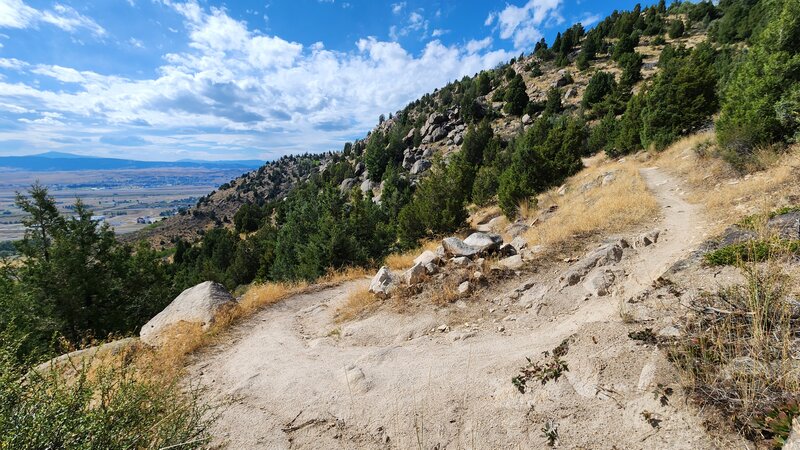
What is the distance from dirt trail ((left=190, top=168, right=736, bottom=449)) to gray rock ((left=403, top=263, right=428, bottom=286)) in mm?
1435

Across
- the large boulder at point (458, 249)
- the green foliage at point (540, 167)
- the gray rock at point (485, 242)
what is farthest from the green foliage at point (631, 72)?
the large boulder at point (458, 249)

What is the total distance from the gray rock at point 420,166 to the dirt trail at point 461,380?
2050 inches

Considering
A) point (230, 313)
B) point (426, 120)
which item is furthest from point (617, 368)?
point (426, 120)

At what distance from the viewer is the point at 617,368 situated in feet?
13.4

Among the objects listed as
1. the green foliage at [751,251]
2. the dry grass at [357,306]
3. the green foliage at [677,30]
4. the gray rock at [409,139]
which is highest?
the green foliage at [677,30]

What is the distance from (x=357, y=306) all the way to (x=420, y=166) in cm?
5282

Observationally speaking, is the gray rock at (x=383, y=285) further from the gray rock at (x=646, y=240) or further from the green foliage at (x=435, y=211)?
the green foliage at (x=435, y=211)

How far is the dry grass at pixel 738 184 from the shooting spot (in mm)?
8890

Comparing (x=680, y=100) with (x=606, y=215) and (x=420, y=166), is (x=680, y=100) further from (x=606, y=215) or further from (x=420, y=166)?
(x=420, y=166)

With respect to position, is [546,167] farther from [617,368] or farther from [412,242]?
[617,368]

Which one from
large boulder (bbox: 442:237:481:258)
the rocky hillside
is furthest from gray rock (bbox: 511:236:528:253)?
the rocky hillside

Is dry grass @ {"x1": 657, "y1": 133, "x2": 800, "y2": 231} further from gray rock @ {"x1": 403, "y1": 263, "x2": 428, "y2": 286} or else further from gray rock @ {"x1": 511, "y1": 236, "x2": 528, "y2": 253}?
gray rock @ {"x1": 403, "y1": 263, "x2": 428, "y2": 286}

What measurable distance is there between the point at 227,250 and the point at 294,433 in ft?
198

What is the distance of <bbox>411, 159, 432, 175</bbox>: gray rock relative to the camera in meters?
59.7
